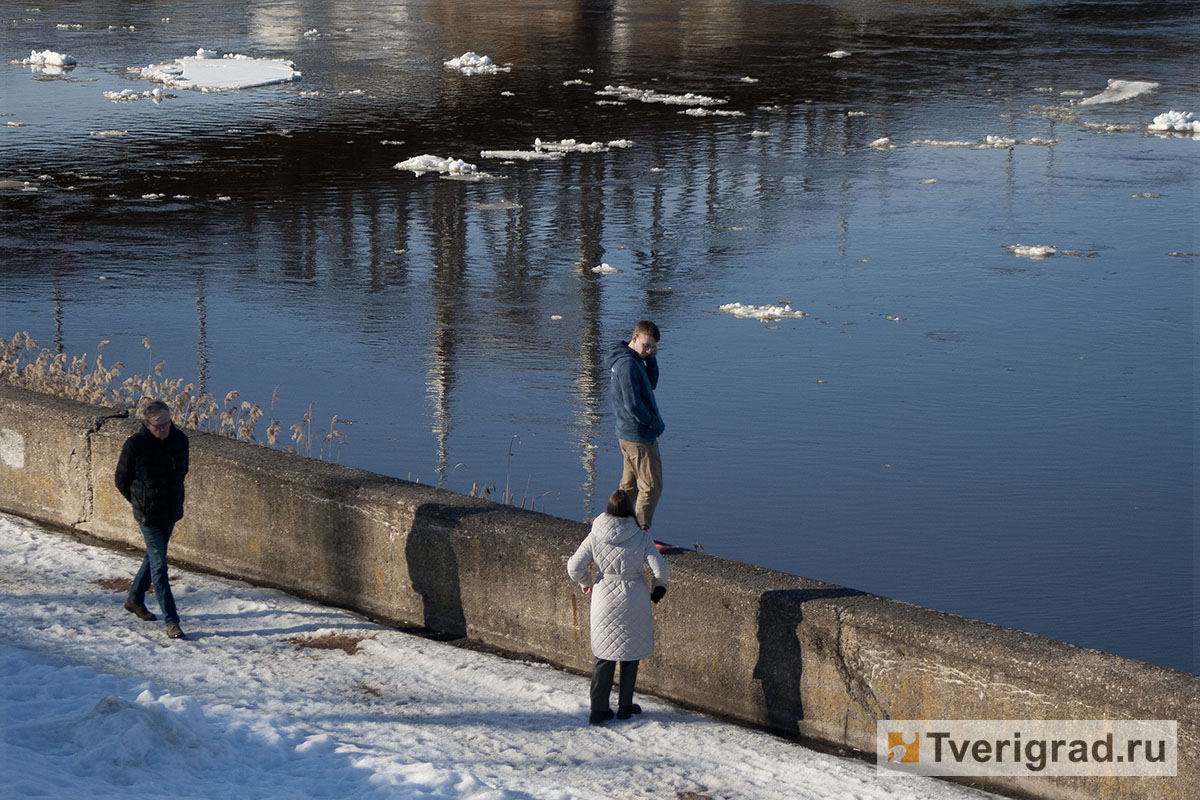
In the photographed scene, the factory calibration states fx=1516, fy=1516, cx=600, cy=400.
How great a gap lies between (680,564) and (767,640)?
0.61m

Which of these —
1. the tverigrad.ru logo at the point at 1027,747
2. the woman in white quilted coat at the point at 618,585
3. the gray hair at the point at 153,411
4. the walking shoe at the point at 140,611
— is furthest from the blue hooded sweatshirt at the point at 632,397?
the walking shoe at the point at 140,611

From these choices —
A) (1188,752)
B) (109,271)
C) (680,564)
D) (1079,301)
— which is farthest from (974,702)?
(109,271)

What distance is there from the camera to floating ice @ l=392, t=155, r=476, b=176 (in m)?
22.3

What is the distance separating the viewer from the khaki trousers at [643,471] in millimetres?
8984

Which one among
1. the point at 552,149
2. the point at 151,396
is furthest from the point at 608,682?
the point at 552,149

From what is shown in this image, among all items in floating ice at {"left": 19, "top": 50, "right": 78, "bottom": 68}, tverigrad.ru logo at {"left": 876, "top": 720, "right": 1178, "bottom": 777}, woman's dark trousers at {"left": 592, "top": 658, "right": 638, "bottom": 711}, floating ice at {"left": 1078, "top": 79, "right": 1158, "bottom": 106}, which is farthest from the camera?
floating ice at {"left": 19, "top": 50, "right": 78, "bottom": 68}

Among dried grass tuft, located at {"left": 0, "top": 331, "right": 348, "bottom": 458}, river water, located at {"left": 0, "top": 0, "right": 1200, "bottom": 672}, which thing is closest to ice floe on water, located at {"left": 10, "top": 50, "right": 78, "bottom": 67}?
river water, located at {"left": 0, "top": 0, "right": 1200, "bottom": 672}

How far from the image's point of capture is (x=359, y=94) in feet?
97.8

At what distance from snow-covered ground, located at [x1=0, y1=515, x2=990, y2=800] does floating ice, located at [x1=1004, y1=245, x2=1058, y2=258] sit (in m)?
11.3

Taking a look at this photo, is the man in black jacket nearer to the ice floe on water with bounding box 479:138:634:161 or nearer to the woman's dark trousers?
the woman's dark trousers

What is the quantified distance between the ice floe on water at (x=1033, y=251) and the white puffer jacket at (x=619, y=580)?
Answer: 11624 millimetres

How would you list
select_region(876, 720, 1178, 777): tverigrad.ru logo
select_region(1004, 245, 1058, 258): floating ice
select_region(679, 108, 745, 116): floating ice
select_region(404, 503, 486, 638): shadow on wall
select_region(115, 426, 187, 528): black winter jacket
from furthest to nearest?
select_region(679, 108, 745, 116): floating ice < select_region(1004, 245, 1058, 258): floating ice < select_region(404, 503, 486, 638): shadow on wall < select_region(115, 426, 187, 528): black winter jacket < select_region(876, 720, 1178, 777): tverigrad.ru logo

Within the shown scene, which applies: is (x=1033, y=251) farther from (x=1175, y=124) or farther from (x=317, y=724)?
(x=317, y=724)

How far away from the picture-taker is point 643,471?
29.7 ft
